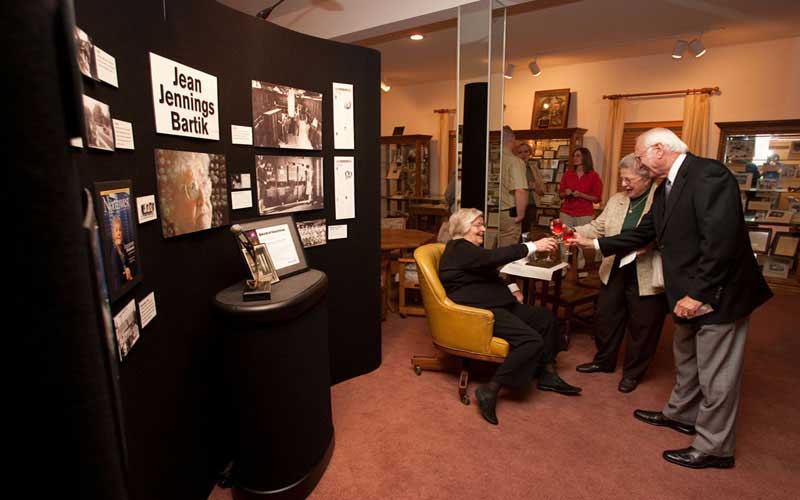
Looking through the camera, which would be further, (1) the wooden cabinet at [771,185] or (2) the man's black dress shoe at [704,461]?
(1) the wooden cabinet at [771,185]

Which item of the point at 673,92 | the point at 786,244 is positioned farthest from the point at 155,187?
the point at 673,92

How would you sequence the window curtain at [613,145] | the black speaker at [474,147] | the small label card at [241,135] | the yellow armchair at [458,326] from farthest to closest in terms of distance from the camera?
1. the window curtain at [613,145]
2. the black speaker at [474,147]
3. the yellow armchair at [458,326]
4. the small label card at [241,135]

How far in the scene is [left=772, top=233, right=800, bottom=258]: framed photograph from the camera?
17.8 ft

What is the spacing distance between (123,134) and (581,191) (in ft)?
17.0

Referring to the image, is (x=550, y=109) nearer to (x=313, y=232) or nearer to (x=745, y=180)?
(x=745, y=180)

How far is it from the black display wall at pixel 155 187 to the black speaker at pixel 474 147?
1.01 metres

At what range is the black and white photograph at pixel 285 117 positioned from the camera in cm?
226

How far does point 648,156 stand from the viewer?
2316 millimetres

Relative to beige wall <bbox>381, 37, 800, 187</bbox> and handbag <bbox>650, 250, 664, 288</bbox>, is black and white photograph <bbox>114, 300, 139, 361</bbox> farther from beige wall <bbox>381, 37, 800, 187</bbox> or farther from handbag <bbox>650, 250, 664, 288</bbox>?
beige wall <bbox>381, 37, 800, 187</bbox>

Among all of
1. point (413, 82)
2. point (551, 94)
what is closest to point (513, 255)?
point (551, 94)

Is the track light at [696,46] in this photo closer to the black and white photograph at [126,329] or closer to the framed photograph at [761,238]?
the framed photograph at [761,238]

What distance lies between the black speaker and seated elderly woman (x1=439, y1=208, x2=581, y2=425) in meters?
0.79

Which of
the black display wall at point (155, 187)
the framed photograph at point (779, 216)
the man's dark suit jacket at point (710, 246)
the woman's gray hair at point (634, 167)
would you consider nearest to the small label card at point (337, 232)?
→ the black display wall at point (155, 187)

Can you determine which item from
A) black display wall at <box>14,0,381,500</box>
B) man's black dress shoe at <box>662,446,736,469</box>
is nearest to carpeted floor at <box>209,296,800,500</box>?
man's black dress shoe at <box>662,446,736,469</box>
